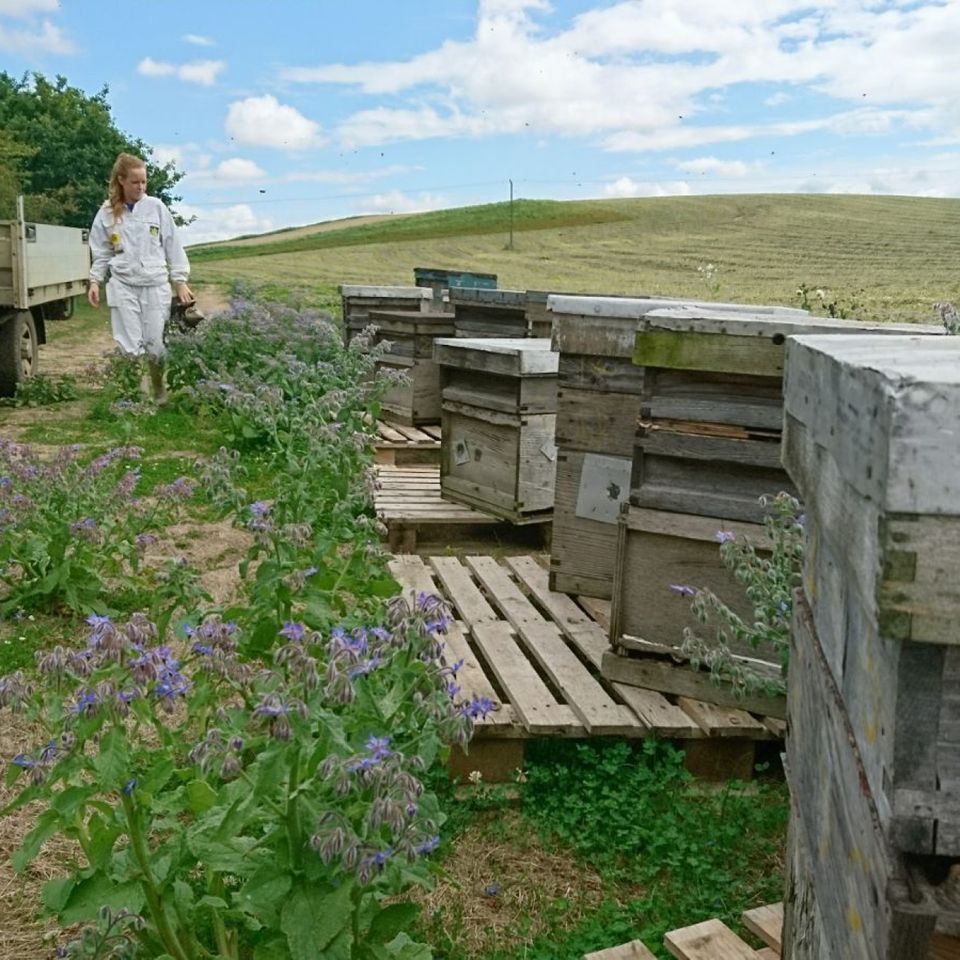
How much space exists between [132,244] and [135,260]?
132 millimetres

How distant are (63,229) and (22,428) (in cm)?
406

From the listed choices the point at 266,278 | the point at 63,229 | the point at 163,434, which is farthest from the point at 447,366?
the point at 266,278

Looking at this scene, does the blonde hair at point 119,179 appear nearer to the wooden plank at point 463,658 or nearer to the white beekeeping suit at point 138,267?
the white beekeeping suit at point 138,267

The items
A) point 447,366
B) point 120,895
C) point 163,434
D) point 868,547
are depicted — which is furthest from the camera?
point 163,434

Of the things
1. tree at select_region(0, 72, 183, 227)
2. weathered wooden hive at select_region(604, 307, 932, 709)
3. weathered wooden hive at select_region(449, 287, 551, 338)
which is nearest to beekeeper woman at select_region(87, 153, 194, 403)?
weathered wooden hive at select_region(449, 287, 551, 338)

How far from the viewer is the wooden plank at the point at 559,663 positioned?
353 centimetres

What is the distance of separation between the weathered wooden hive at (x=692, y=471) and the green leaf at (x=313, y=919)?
60.0 inches

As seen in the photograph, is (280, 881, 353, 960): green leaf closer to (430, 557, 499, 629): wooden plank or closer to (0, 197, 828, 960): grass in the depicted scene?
(0, 197, 828, 960): grass

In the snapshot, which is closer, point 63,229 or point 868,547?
point 868,547

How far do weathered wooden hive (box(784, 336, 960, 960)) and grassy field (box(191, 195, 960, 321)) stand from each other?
14.7m

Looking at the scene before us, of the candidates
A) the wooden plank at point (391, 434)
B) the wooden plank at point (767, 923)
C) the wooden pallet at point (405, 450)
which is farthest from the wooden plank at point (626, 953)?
the wooden plank at point (391, 434)

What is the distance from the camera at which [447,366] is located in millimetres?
6211

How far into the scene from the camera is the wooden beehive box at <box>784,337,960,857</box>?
942 millimetres

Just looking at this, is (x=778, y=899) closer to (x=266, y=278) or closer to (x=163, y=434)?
(x=163, y=434)
